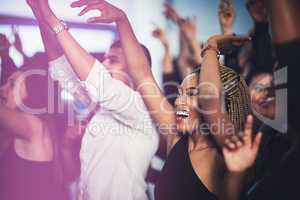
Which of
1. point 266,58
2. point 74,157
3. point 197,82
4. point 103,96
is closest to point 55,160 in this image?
point 74,157

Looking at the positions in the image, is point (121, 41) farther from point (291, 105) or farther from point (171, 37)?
point (291, 105)

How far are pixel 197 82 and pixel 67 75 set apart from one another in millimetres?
662

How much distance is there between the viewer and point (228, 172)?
4.06 feet

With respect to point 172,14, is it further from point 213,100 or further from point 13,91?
point 13,91

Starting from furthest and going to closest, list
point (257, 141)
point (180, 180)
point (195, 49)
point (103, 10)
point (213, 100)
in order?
point (195, 49), point (103, 10), point (180, 180), point (213, 100), point (257, 141)

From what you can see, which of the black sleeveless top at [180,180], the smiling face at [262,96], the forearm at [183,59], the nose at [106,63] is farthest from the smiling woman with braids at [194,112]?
the smiling face at [262,96]

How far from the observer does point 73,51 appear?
5.52ft

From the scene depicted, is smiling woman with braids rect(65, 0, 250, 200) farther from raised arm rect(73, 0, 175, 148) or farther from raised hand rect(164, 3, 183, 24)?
raised hand rect(164, 3, 183, 24)

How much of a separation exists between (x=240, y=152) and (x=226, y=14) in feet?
3.36

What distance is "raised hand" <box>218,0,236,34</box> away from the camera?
1.98 meters

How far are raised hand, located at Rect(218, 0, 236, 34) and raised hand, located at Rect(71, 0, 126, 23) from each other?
23.3 inches

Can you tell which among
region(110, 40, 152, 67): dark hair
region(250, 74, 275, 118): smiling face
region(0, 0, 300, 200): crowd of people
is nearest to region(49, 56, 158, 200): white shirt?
region(0, 0, 300, 200): crowd of people

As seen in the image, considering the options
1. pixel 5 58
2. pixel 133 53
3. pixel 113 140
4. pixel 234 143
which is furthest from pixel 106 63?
pixel 234 143

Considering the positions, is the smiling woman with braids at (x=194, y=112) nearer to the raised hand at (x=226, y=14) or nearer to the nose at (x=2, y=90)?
the raised hand at (x=226, y=14)
